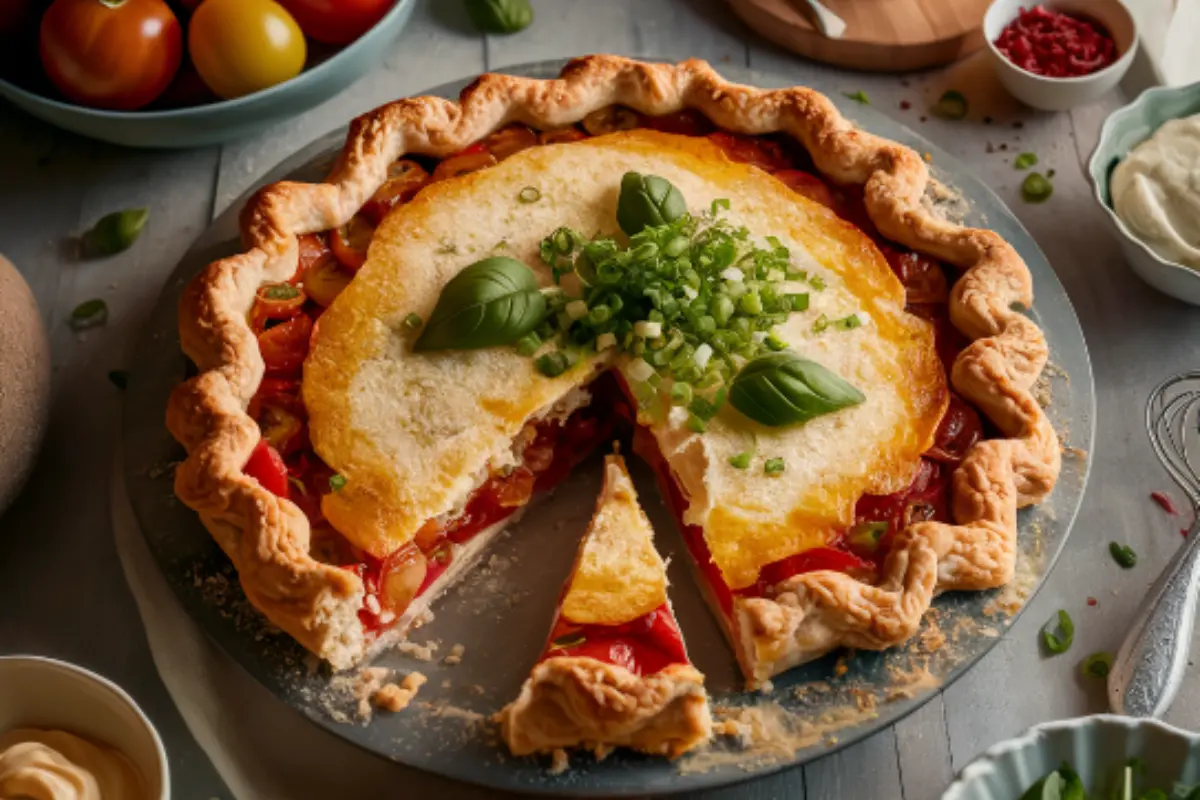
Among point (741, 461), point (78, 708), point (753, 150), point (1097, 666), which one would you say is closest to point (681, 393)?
point (741, 461)

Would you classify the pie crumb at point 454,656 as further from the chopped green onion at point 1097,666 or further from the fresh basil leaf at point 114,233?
the fresh basil leaf at point 114,233

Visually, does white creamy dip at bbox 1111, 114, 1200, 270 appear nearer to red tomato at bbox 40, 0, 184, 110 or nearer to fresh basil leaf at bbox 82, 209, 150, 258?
red tomato at bbox 40, 0, 184, 110

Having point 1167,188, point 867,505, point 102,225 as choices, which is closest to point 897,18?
point 1167,188

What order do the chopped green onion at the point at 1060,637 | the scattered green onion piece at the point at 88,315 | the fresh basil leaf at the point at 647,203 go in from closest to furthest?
the chopped green onion at the point at 1060,637 < the fresh basil leaf at the point at 647,203 < the scattered green onion piece at the point at 88,315

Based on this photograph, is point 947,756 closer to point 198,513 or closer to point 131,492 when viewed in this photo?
point 198,513

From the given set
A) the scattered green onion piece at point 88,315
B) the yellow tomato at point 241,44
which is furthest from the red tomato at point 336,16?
the scattered green onion piece at point 88,315
